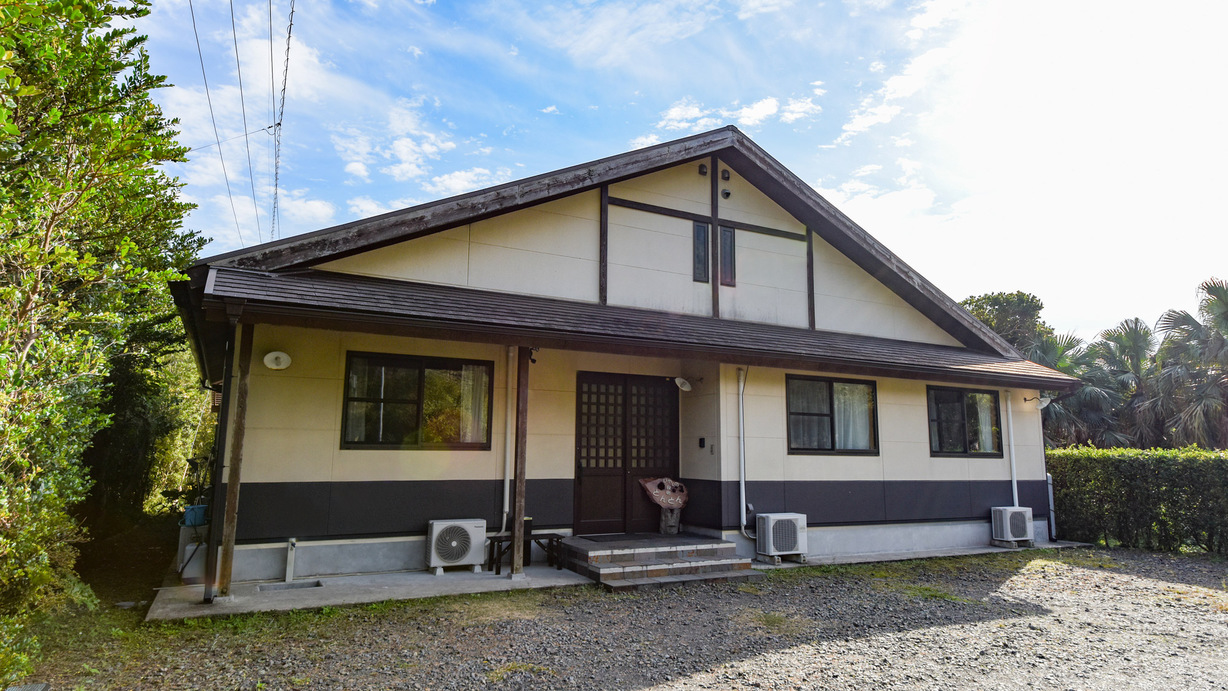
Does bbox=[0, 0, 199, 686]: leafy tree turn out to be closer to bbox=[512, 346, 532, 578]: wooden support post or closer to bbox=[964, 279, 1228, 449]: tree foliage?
bbox=[512, 346, 532, 578]: wooden support post

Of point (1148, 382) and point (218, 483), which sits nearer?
point (218, 483)

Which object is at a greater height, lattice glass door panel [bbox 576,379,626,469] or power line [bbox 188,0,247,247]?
power line [bbox 188,0,247,247]

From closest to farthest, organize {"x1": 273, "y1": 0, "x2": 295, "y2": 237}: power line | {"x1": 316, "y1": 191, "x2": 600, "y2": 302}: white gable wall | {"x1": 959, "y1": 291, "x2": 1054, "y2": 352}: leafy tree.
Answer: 1. {"x1": 316, "y1": 191, "x2": 600, "y2": 302}: white gable wall
2. {"x1": 273, "y1": 0, "x2": 295, "y2": 237}: power line
3. {"x1": 959, "y1": 291, "x2": 1054, "y2": 352}: leafy tree

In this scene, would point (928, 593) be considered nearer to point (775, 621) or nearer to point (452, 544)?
point (775, 621)

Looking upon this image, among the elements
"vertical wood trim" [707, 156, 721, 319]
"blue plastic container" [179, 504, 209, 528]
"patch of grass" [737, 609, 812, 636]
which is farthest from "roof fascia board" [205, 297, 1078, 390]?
"patch of grass" [737, 609, 812, 636]

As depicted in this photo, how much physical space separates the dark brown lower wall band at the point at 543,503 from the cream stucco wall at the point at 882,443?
0.47ft

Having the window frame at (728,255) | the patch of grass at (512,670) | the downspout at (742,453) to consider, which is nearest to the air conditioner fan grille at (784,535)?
the downspout at (742,453)

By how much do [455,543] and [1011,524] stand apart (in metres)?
8.24

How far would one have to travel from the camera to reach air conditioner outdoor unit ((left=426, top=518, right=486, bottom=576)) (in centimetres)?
698

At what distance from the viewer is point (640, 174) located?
9070mm

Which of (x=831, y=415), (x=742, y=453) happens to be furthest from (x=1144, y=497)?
(x=742, y=453)

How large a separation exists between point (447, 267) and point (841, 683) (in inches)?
227

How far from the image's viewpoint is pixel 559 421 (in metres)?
8.19

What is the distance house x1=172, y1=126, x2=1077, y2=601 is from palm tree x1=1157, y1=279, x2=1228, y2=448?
7572mm
